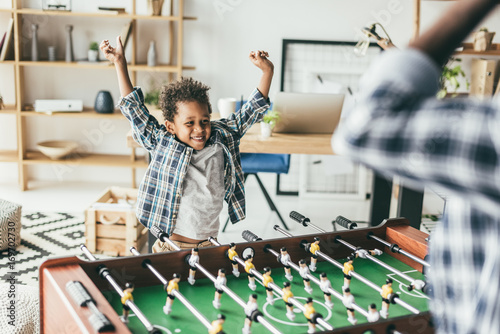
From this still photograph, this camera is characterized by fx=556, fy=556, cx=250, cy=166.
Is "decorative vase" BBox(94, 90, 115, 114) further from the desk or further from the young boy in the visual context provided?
the young boy

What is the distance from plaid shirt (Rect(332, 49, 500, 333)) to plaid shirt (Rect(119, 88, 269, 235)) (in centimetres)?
136

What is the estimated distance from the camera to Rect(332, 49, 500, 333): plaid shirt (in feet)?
2.14

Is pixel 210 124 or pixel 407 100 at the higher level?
pixel 407 100

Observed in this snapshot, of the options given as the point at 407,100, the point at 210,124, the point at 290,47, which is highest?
the point at 290,47

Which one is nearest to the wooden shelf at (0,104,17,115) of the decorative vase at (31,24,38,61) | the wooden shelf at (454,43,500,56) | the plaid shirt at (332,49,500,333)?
the decorative vase at (31,24,38,61)

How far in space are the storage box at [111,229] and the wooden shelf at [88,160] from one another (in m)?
1.23

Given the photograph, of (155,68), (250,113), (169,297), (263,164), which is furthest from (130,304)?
(155,68)

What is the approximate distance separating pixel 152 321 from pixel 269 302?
0.30 meters

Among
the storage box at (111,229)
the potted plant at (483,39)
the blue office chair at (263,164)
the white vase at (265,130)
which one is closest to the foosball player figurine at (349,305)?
the white vase at (265,130)

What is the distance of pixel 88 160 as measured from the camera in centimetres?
472

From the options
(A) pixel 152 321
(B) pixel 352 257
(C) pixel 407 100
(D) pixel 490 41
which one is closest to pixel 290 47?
(D) pixel 490 41

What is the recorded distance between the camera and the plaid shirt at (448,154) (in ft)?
2.14

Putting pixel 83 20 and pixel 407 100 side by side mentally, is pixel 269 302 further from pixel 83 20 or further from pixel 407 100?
pixel 83 20

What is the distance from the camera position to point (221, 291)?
1397 mm
